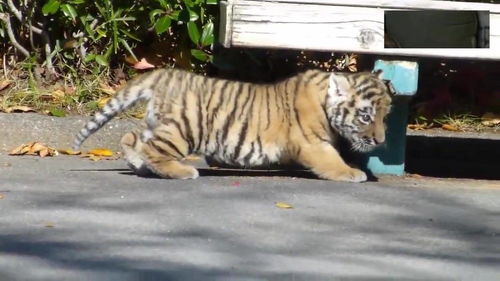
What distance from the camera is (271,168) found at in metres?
7.74

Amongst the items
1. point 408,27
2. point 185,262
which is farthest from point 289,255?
point 408,27

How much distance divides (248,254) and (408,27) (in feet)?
8.41

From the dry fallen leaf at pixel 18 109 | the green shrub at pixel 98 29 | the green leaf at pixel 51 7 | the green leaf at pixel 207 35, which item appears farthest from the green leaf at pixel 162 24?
the dry fallen leaf at pixel 18 109

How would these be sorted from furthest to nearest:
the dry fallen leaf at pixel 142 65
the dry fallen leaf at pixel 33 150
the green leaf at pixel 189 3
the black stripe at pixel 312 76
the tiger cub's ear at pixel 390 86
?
the dry fallen leaf at pixel 142 65, the green leaf at pixel 189 3, the dry fallen leaf at pixel 33 150, the black stripe at pixel 312 76, the tiger cub's ear at pixel 390 86

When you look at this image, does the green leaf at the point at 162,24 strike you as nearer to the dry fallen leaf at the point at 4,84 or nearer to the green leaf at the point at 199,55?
the green leaf at the point at 199,55

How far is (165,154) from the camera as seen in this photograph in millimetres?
6809

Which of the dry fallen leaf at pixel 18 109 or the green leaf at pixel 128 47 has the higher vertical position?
the green leaf at pixel 128 47

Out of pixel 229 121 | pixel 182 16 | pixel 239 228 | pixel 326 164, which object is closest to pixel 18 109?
pixel 182 16

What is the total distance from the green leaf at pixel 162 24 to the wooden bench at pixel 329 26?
60.9 inches

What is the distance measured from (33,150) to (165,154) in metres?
1.41

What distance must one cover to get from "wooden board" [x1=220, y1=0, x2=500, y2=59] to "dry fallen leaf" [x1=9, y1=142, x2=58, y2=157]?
174 centimetres

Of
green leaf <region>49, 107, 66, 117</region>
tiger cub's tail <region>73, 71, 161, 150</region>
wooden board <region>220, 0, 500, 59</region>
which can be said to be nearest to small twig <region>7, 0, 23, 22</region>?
green leaf <region>49, 107, 66, 117</region>

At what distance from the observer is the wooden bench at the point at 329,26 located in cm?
662

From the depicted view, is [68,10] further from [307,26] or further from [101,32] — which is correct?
[307,26]
